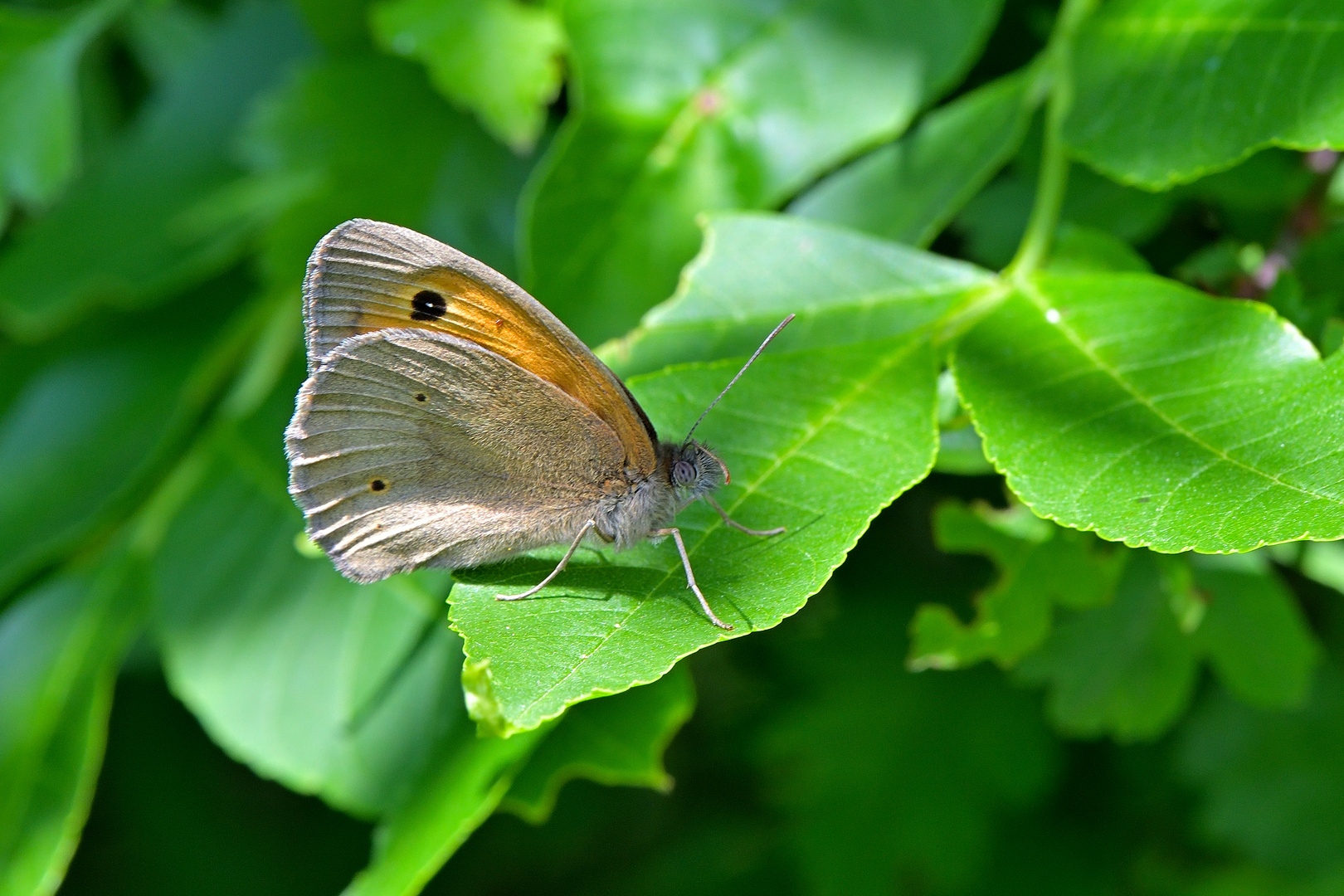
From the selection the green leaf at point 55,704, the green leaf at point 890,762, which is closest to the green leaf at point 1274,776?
the green leaf at point 890,762

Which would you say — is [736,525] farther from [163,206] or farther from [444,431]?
[163,206]

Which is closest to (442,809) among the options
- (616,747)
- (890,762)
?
(616,747)

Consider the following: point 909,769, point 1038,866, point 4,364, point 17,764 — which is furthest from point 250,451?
point 1038,866

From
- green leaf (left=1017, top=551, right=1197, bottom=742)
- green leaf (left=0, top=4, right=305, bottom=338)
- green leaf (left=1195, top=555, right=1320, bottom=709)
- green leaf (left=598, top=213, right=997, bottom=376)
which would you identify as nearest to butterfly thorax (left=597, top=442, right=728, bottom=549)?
green leaf (left=598, top=213, right=997, bottom=376)

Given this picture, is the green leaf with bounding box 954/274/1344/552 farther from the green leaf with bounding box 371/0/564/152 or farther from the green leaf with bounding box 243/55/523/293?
the green leaf with bounding box 243/55/523/293

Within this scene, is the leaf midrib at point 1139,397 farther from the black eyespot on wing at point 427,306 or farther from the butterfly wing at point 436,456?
the black eyespot on wing at point 427,306
